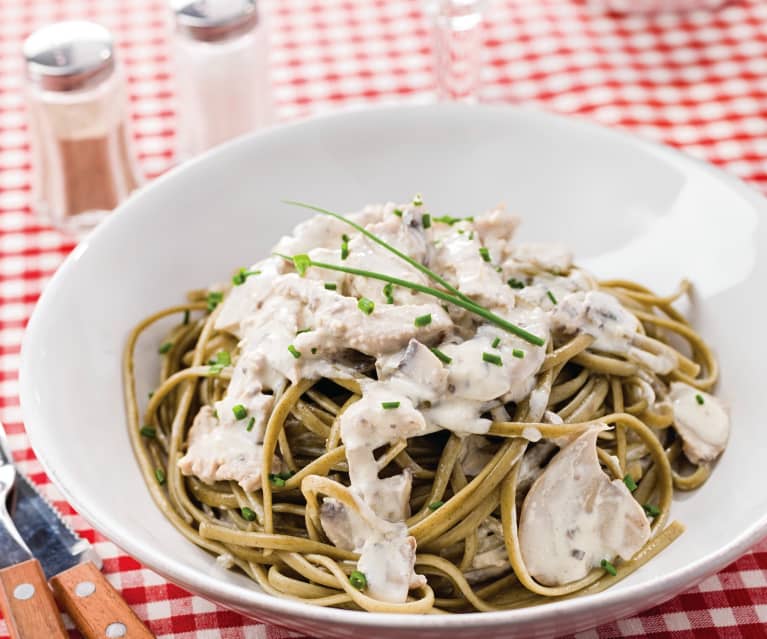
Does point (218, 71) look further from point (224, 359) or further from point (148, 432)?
point (148, 432)

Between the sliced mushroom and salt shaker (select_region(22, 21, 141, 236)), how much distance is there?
8.11 feet

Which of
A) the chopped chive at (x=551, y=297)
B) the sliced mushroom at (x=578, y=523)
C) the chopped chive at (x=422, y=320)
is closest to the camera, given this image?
the sliced mushroom at (x=578, y=523)

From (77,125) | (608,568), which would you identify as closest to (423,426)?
(608,568)

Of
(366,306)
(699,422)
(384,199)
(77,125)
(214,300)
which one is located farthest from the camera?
(77,125)

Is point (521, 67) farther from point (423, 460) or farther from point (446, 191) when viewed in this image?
point (423, 460)

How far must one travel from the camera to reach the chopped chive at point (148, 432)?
10.6ft

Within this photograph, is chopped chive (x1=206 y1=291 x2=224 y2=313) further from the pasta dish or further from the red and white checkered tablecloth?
the red and white checkered tablecloth

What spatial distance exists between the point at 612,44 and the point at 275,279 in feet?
9.40

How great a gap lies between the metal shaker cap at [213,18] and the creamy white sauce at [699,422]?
7.78 ft

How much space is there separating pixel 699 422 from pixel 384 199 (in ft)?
4.82

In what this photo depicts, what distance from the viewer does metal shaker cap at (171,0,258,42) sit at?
174 inches

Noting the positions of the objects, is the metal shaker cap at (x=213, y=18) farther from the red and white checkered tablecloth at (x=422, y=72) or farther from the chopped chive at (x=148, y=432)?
the chopped chive at (x=148, y=432)

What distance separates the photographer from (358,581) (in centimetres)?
264

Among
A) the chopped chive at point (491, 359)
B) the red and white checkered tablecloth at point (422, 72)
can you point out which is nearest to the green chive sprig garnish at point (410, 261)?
the chopped chive at point (491, 359)
